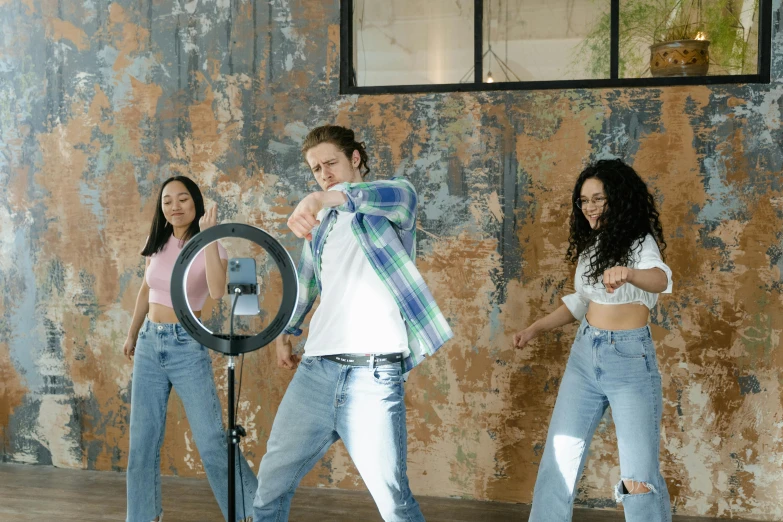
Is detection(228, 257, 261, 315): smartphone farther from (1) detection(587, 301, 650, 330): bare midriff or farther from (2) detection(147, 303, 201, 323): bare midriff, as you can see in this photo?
(1) detection(587, 301, 650, 330): bare midriff

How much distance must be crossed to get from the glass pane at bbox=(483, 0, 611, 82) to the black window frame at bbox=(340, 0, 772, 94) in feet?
0.12

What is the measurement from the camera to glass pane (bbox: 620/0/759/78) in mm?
3510

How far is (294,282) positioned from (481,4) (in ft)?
8.07

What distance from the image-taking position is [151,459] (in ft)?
9.71

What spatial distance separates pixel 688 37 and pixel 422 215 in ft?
5.08

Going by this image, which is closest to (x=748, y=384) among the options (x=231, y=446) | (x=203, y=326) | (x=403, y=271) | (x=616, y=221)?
(x=616, y=221)

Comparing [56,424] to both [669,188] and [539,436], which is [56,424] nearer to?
[539,436]

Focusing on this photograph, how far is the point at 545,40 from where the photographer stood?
3660 millimetres

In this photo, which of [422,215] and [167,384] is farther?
[422,215]

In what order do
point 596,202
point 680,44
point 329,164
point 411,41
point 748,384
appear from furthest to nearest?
1. point 411,41
2. point 680,44
3. point 748,384
4. point 596,202
5. point 329,164

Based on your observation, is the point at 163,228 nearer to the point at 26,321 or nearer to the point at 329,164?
the point at 329,164

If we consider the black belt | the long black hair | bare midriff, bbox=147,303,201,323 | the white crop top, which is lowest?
the black belt

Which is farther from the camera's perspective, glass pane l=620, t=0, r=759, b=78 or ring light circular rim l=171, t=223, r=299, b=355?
glass pane l=620, t=0, r=759, b=78

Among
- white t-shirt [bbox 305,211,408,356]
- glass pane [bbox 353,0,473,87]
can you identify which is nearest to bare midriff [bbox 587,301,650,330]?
white t-shirt [bbox 305,211,408,356]
